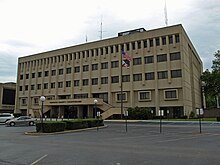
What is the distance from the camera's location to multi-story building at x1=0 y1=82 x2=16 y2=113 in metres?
76.0

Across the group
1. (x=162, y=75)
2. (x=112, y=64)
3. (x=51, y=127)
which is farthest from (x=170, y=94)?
(x=51, y=127)

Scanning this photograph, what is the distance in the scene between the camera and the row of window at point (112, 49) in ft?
169

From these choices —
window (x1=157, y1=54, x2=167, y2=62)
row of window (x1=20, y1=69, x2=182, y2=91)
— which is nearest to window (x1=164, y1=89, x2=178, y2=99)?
row of window (x1=20, y1=69, x2=182, y2=91)

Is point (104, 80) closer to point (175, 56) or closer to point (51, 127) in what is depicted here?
point (175, 56)

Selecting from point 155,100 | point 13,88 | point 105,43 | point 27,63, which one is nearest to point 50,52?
point 27,63

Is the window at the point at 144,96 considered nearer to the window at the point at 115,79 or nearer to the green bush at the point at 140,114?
the green bush at the point at 140,114

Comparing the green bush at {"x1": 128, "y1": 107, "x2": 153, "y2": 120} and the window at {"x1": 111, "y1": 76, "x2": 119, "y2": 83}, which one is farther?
the window at {"x1": 111, "y1": 76, "x2": 119, "y2": 83}

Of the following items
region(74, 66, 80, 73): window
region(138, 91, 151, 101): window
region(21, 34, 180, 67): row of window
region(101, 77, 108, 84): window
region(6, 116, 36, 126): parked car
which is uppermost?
region(21, 34, 180, 67): row of window

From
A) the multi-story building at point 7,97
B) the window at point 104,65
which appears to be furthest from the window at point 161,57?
the multi-story building at point 7,97

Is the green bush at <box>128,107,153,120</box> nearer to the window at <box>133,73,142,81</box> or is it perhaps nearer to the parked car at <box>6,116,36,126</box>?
the window at <box>133,73,142,81</box>

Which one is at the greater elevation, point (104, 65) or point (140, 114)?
point (104, 65)

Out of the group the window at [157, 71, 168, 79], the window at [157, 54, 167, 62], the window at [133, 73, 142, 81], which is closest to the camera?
the window at [157, 71, 168, 79]

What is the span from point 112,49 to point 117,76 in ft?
Result: 23.3

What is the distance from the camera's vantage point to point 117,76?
183ft
